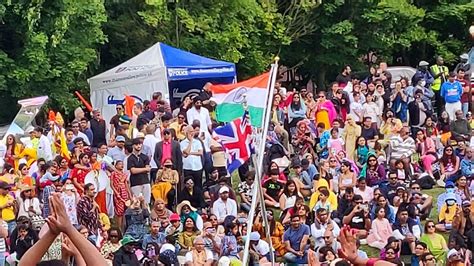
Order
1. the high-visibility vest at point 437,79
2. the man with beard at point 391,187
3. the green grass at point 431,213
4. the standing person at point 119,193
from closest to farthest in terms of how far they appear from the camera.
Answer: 1. the green grass at point 431,213
2. the standing person at point 119,193
3. the man with beard at point 391,187
4. the high-visibility vest at point 437,79

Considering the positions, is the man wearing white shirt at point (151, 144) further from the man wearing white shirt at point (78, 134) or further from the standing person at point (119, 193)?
the man wearing white shirt at point (78, 134)

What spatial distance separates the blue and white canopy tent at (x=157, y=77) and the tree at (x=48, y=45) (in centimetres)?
194

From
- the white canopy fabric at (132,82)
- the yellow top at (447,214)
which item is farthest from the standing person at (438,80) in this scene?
the white canopy fabric at (132,82)

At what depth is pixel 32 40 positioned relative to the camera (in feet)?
74.3

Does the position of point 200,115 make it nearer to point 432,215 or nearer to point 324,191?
point 324,191

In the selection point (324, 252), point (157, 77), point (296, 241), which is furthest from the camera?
point (157, 77)

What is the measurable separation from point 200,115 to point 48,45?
9.09 meters

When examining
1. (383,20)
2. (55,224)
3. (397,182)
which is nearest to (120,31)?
(383,20)

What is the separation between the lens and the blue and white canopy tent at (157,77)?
20.6m

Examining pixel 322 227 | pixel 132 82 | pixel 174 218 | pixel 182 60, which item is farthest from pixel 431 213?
pixel 182 60

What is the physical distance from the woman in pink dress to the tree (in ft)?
39.3

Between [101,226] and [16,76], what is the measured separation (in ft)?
36.6

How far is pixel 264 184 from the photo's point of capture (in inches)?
552

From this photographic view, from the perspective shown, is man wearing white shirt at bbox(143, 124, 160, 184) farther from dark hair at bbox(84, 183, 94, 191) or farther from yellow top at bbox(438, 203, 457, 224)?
yellow top at bbox(438, 203, 457, 224)
